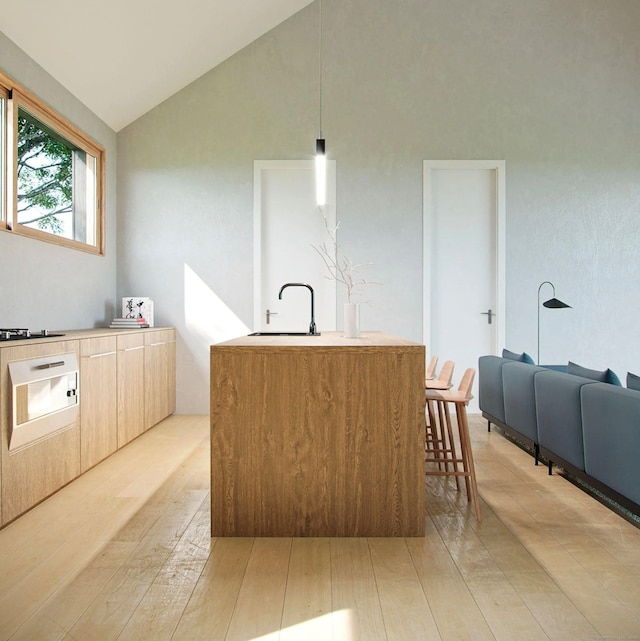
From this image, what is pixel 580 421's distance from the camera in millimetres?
3180

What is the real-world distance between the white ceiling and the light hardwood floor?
2.89m

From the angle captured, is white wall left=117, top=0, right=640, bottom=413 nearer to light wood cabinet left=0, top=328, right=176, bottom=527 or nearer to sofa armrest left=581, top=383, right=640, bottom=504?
light wood cabinet left=0, top=328, right=176, bottom=527

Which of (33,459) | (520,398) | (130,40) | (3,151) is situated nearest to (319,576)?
(33,459)

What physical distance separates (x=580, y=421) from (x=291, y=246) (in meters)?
3.37

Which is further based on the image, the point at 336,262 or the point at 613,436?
the point at 336,262

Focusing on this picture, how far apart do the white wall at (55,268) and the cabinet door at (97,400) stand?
1.72 feet

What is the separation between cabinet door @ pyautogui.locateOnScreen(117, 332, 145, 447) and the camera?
14.2 feet

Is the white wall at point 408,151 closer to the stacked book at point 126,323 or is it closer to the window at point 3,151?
the stacked book at point 126,323

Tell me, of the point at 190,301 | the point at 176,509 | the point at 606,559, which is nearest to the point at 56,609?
the point at 176,509

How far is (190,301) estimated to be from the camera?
18.9 feet

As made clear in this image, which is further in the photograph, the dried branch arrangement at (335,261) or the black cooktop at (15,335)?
the dried branch arrangement at (335,261)

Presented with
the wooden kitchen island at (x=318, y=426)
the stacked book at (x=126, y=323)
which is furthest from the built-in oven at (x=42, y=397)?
the stacked book at (x=126, y=323)

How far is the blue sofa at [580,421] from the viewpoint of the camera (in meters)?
2.70

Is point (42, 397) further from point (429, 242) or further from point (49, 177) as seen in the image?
point (429, 242)
